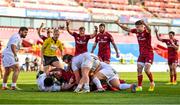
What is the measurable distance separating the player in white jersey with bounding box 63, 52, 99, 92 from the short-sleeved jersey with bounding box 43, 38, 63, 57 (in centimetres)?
346

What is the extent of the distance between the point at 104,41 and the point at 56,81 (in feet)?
16.2

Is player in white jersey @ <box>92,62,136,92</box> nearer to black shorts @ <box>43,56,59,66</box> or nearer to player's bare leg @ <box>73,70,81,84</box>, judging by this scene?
player's bare leg @ <box>73,70,81,84</box>

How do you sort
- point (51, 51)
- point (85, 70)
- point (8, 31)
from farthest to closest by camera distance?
1. point (8, 31)
2. point (51, 51)
3. point (85, 70)

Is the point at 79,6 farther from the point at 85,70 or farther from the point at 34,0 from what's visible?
the point at 85,70

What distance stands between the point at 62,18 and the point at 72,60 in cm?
4580

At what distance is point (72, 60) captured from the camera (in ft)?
55.0

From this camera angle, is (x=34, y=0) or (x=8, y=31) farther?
(x=34, y=0)

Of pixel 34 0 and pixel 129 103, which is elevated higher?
pixel 34 0

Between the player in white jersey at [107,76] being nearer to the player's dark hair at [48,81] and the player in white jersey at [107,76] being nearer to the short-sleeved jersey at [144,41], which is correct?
the player's dark hair at [48,81]

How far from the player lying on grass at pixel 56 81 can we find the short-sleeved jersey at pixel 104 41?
457cm

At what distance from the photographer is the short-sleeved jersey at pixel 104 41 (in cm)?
2120

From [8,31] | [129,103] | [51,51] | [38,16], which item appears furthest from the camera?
[38,16]

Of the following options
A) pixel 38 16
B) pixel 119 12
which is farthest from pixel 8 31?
pixel 119 12

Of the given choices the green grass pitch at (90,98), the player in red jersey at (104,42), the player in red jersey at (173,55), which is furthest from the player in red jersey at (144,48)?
the player in red jersey at (173,55)
